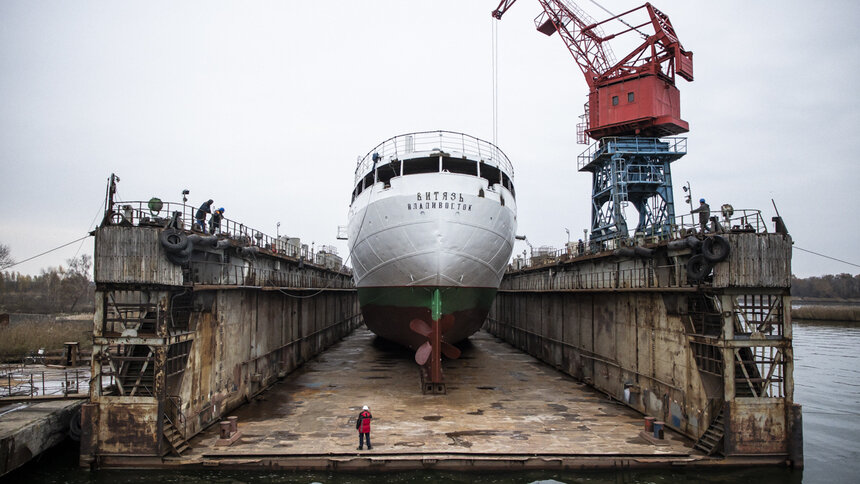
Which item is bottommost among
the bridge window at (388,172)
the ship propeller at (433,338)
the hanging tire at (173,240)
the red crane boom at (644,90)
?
the ship propeller at (433,338)

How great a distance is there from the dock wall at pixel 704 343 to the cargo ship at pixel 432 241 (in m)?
4.75

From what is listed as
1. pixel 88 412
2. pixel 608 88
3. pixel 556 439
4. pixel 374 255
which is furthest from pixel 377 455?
pixel 608 88

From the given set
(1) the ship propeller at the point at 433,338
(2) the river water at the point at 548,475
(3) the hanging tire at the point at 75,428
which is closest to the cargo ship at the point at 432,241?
(1) the ship propeller at the point at 433,338

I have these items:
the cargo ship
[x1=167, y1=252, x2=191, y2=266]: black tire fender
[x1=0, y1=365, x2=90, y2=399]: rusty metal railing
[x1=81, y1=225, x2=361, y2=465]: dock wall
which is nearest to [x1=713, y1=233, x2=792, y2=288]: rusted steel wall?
the cargo ship

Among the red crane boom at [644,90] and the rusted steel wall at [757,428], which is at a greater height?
the red crane boom at [644,90]

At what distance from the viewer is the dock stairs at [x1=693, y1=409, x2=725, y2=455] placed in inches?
431

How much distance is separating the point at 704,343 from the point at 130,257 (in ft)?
46.2

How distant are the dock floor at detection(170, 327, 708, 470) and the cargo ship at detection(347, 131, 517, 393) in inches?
87.6

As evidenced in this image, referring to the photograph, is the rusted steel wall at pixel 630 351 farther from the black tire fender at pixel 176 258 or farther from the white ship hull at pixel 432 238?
the black tire fender at pixel 176 258

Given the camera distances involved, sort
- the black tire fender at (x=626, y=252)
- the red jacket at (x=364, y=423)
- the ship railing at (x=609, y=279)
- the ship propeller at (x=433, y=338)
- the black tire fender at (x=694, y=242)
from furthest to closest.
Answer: the ship propeller at (x=433, y=338) → the black tire fender at (x=626, y=252) → the ship railing at (x=609, y=279) → the black tire fender at (x=694, y=242) → the red jacket at (x=364, y=423)

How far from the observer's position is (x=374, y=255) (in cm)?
1956

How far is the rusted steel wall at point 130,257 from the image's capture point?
1091 cm

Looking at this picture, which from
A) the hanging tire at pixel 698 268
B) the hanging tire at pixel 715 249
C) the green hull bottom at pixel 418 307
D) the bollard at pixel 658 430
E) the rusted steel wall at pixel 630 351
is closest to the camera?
the hanging tire at pixel 715 249

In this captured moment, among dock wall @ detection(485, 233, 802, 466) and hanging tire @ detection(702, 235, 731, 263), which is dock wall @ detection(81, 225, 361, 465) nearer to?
hanging tire @ detection(702, 235, 731, 263)
